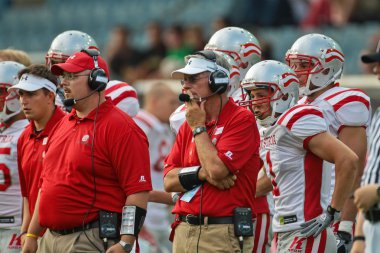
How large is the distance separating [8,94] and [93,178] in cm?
194

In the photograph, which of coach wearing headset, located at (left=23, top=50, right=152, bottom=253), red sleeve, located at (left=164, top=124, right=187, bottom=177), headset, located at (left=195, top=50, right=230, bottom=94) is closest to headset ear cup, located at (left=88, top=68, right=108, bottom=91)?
coach wearing headset, located at (left=23, top=50, right=152, bottom=253)

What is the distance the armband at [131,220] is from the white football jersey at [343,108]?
5.47ft

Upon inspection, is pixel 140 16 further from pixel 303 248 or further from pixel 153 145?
pixel 303 248

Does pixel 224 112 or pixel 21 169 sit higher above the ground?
pixel 224 112

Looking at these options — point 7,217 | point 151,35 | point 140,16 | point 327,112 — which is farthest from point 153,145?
point 140,16

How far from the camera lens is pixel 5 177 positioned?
913cm

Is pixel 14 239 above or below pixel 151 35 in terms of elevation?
below

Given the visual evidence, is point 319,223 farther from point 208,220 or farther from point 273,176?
point 208,220

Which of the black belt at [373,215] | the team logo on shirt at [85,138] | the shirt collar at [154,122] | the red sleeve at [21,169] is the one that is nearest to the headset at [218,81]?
→ the team logo on shirt at [85,138]

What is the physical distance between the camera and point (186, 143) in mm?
7820

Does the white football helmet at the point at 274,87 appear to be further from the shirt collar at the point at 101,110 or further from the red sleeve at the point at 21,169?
the red sleeve at the point at 21,169

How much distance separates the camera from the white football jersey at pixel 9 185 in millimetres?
9109

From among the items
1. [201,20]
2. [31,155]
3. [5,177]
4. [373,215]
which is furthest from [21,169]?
[201,20]

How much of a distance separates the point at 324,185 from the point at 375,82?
6588 mm
